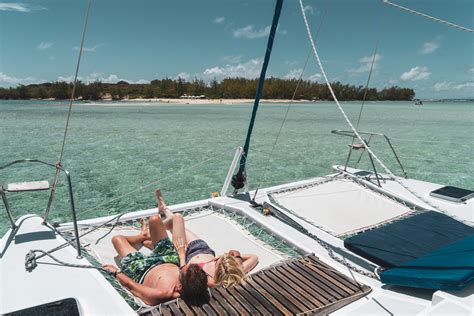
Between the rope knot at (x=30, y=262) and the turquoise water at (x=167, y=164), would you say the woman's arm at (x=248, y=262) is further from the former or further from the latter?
the rope knot at (x=30, y=262)

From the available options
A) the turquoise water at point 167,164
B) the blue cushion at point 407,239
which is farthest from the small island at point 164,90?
the blue cushion at point 407,239

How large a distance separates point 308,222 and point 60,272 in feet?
10.2

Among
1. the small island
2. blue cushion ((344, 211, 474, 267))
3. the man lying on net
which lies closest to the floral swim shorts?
the man lying on net

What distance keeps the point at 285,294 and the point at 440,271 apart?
1.29 metres

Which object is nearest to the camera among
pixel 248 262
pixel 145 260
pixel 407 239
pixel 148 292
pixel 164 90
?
pixel 148 292

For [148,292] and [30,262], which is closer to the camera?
[148,292]

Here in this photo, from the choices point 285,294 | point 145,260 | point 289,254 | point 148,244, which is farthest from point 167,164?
point 285,294

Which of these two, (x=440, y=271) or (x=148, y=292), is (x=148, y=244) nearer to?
(x=148, y=292)

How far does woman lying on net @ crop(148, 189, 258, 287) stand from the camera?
2908 mm

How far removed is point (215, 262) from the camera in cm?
320

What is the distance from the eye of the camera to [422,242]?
11.8 feet

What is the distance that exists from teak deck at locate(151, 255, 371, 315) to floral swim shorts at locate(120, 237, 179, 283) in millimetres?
530

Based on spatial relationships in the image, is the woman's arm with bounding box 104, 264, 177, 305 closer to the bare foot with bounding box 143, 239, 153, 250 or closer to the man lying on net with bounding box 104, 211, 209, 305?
the man lying on net with bounding box 104, 211, 209, 305

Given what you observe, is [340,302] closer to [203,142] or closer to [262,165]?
[262,165]
